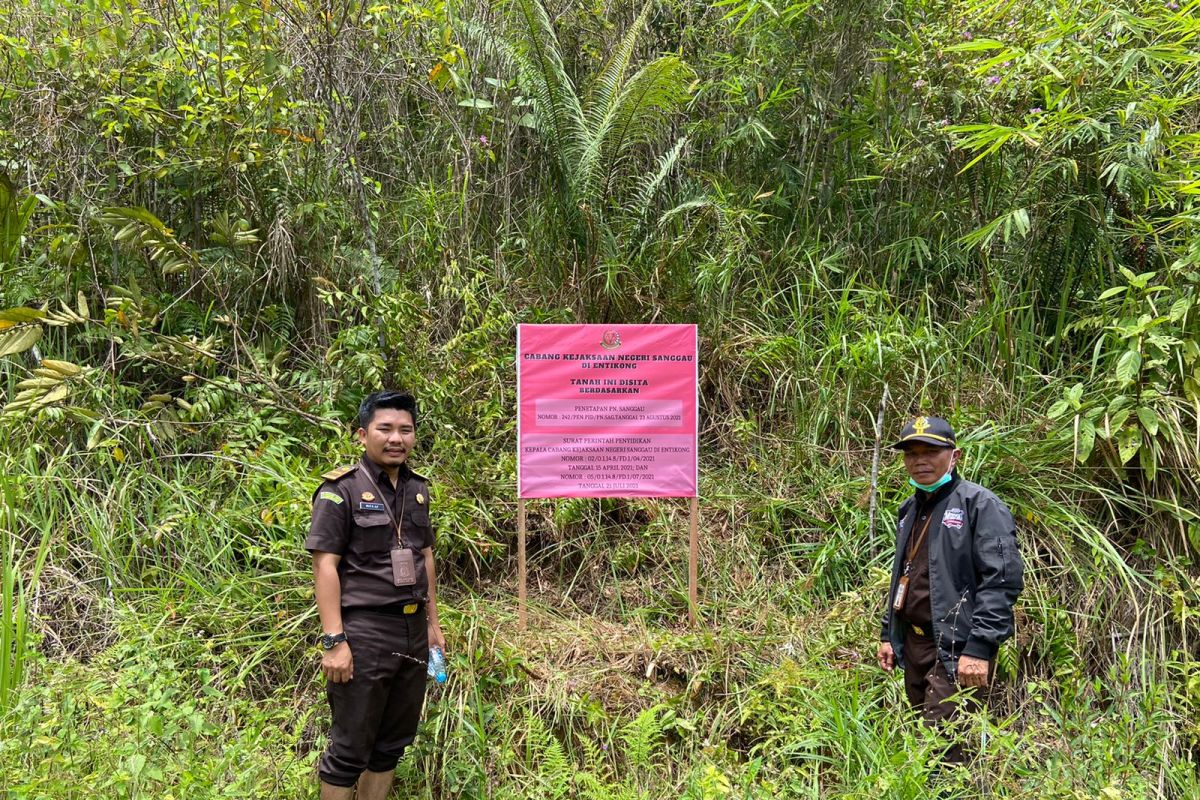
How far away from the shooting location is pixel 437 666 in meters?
3.12

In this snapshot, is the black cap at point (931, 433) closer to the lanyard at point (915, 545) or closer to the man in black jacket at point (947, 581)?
the man in black jacket at point (947, 581)

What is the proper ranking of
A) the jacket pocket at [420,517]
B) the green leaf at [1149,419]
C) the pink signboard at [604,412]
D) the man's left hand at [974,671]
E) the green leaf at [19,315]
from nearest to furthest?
the man's left hand at [974,671] < the jacket pocket at [420,517] < the green leaf at [1149,419] < the pink signboard at [604,412] < the green leaf at [19,315]

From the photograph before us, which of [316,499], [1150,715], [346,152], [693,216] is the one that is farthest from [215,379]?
[1150,715]

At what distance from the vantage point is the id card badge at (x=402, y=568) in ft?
9.78

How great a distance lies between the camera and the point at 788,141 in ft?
20.2

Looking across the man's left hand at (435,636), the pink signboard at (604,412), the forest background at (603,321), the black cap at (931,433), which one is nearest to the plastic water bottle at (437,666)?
the man's left hand at (435,636)

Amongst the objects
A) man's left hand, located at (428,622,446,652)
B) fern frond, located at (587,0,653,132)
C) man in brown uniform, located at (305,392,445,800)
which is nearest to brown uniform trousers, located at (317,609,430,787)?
man in brown uniform, located at (305,392,445,800)

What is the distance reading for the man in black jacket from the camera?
2.82 meters

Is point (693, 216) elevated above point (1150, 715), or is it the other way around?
point (693, 216)

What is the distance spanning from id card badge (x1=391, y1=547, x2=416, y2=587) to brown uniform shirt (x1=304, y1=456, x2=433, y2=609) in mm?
29

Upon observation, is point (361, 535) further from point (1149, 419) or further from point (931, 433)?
point (1149, 419)

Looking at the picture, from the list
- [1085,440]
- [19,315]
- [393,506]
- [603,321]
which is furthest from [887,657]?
[19,315]

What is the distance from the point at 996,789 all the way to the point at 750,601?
5.20 ft

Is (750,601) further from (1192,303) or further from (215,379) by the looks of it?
(215,379)
